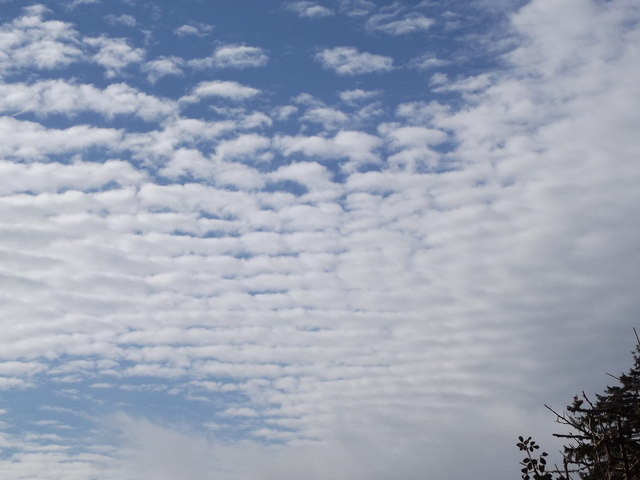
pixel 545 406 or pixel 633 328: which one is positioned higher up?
pixel 633 328

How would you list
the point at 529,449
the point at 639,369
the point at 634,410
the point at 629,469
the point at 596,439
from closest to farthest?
1. the point at 629,469
2. the point at 596,439
3. the point at 634,410
4. the point at 529,449
5. the point at 639,369

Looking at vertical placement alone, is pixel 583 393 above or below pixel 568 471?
above

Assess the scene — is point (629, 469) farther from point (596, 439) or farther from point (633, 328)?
point (633, 328)

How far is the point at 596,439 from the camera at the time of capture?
7457mm

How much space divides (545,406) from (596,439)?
62 cm

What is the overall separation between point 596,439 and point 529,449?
2.29 metres

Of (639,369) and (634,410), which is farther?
(639,369)

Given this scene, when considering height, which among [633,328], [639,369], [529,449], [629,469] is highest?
[639,369]

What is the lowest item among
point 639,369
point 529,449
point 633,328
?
point 529,449

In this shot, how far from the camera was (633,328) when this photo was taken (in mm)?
7629

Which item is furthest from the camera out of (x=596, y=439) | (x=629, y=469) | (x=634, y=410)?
(x=634, y=410)

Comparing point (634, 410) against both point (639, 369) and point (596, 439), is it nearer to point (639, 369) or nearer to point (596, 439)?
point (596, 439)

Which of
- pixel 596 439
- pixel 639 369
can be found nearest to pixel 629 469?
pixel 596 439

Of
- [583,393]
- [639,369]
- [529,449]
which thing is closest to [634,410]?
[583,393]
